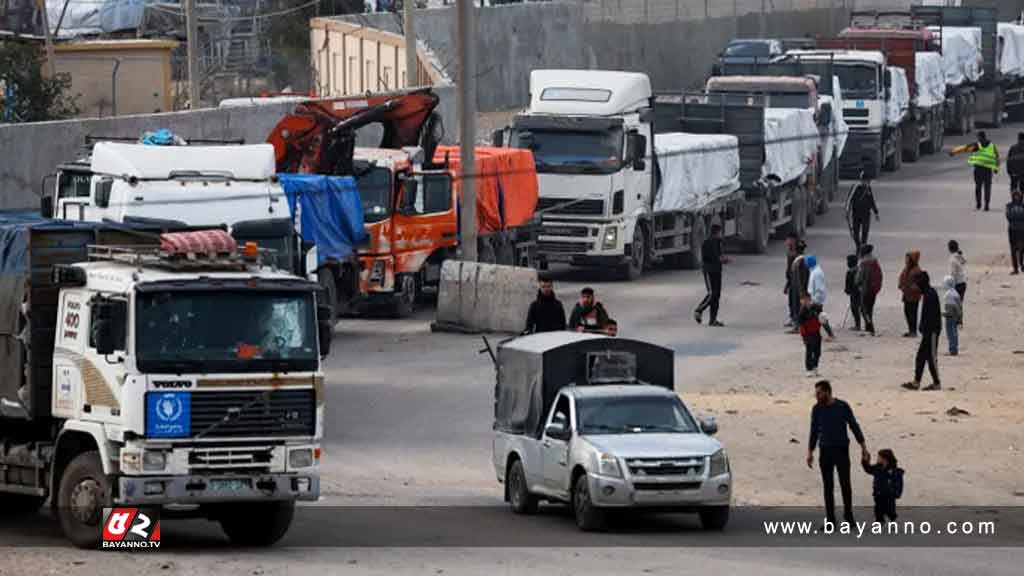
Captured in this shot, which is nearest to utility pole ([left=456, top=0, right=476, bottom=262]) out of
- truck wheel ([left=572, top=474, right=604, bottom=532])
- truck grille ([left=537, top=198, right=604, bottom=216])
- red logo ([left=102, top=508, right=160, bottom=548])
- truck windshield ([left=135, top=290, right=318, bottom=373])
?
truck grille ([left=537, top=198, right=604, bottom=216])

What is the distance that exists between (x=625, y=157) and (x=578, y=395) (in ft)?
63.8

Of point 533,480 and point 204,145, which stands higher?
point 204,145

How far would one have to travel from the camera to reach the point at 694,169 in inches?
1609

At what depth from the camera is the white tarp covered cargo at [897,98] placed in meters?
54.7

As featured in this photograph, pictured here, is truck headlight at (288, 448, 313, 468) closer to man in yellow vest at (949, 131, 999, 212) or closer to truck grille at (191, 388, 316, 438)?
truck grille at (191, 388, 316, 438)

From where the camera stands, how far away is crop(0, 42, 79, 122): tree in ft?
141

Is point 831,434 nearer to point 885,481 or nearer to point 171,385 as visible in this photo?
point 885,481

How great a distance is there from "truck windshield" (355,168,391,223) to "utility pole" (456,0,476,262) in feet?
4.06

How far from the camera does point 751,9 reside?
7975cm

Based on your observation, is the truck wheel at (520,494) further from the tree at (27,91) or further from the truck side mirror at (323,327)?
the tree at (27,91)

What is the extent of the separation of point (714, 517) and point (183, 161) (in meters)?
11.1

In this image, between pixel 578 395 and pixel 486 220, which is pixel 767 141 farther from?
pixel 578 395

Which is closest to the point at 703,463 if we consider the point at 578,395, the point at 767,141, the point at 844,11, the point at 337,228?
the point at 578,395

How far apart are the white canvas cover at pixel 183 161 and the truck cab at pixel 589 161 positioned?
38.4 feet
